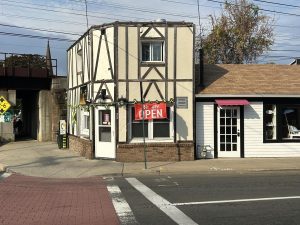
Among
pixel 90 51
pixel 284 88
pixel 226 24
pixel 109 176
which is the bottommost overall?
pixel 109 176

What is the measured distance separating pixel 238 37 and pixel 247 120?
26.4 metres

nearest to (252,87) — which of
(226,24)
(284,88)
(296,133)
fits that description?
(284,88)

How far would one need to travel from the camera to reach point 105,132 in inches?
809

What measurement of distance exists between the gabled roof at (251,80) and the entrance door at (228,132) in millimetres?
901

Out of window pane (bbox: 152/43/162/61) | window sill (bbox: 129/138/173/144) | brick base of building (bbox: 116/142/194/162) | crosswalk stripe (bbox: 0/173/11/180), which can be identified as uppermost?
window pane (bbox: 152/43/162/61)

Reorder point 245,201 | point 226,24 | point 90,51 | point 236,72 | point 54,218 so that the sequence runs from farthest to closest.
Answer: point 226,24 → point 236,72 → point 90,51 → point 245,201 → point 54,218

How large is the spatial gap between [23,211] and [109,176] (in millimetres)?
6695

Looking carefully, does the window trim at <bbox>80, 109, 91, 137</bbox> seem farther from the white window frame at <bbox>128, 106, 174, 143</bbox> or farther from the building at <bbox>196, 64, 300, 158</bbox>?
the building at <bbox>196, 64, 300, 158</bbox>

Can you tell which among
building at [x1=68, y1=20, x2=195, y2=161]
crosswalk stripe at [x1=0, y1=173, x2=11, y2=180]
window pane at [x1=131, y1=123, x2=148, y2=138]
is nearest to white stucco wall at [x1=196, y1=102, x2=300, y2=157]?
building at [x1=68, y1=20, x2=195, y2=161]

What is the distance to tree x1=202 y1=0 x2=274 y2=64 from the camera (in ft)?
150

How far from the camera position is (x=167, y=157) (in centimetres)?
1981

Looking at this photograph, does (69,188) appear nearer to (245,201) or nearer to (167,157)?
(245,201)

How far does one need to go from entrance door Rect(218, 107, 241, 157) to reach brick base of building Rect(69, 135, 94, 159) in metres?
5.50

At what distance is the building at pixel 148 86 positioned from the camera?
65.0 ft
